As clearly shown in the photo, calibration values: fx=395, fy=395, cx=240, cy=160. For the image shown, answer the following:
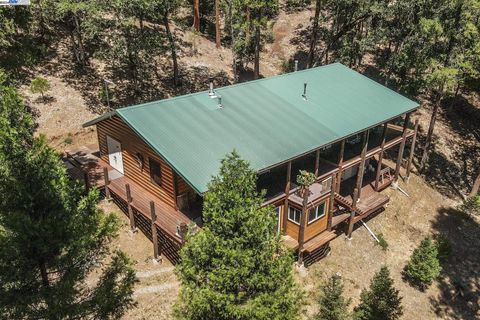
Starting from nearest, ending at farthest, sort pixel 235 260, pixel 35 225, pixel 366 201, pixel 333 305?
pixel 35 225, pixel 235 260, pixel 333 305, pixel 366 201

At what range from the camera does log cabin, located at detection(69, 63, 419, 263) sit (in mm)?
19719

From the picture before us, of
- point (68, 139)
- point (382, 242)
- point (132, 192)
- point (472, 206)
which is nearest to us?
point (132, 192)

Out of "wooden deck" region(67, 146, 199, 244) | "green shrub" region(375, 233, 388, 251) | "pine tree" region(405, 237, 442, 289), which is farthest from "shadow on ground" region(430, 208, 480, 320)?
"wooden deck" region(67, 146, 199, 244)

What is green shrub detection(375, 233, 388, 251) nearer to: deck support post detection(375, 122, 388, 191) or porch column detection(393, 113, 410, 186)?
deck support post detection(375, 122, 388, 191)

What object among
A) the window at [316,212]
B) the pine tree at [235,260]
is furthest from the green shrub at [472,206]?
the pine tree at [235,260]

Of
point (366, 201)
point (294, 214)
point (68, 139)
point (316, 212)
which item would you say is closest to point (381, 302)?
point (316, 212)

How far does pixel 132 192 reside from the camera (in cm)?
2269

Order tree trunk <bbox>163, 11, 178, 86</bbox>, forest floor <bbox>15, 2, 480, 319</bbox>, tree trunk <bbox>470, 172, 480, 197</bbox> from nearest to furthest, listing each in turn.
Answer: forest floor <bbox>15, 2, 480, 319</bbox> → tree trunk <bbox>470, 172, 480, 197</bbox> → tree trunk <bbox>163, 11, 178, 86</bbox>

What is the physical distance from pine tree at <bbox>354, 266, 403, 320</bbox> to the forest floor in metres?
1.96

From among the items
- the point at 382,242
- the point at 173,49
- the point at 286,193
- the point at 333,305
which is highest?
the point at 173,49

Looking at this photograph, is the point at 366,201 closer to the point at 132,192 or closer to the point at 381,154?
the point at 381,154

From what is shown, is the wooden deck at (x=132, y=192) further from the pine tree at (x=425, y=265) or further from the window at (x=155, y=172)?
the pine tree at (x=425, y=265)

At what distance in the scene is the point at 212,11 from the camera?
51.6m

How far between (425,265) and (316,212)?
293 inches
